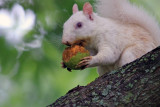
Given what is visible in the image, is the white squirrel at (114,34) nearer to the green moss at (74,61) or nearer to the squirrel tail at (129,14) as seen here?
the squirrel tail at (129,14)

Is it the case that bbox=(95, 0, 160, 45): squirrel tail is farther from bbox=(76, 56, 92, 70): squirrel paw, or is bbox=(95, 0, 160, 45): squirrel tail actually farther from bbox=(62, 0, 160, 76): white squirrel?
bbox=(76, 56, 92, 70): squirrel paw

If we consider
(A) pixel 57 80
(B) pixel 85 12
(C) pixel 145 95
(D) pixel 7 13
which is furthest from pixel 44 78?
(C) pixel 145 95

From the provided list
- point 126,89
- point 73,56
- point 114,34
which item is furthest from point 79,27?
point 126,89

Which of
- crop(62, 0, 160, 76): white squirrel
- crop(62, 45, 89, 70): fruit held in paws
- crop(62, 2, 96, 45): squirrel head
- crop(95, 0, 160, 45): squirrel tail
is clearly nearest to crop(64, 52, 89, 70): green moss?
crop(62, 45, 89, 70): fruit held in paws

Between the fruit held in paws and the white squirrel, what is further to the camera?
the white squirrel

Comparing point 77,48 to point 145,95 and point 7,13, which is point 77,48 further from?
point 7,13

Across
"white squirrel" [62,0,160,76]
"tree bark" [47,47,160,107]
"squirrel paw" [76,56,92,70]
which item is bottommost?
"tree bark" [47,47,160,107]

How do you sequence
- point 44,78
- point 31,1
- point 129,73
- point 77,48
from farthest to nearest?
point 44,78 < point 31,1 < point 77,48 < point 129,73

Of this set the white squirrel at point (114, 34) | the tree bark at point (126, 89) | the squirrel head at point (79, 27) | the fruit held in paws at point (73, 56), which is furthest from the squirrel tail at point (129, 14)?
the tree bark at point (126, 89)
